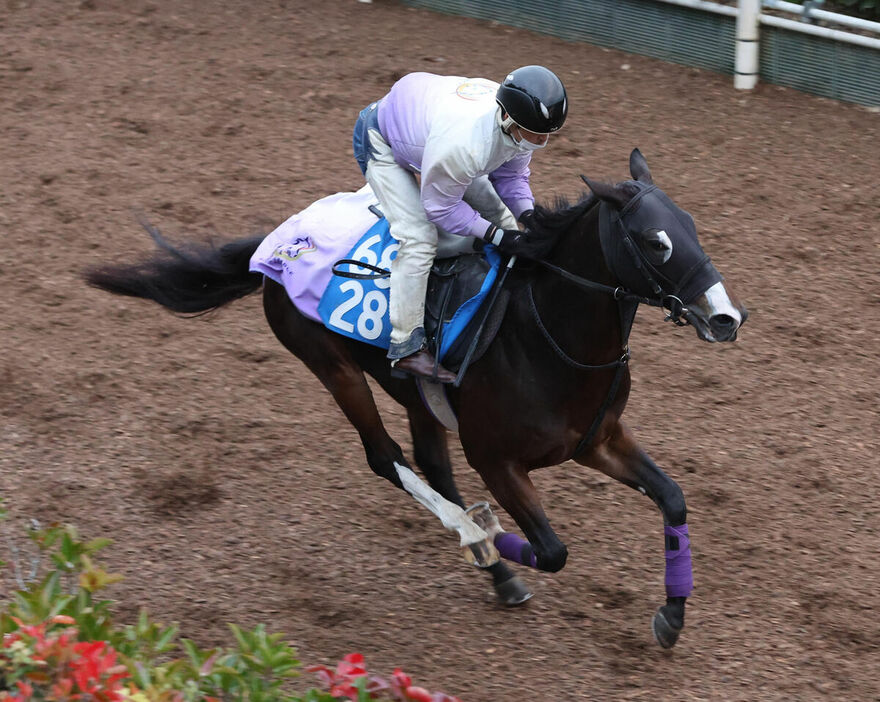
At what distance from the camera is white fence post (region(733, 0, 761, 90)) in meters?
8.82

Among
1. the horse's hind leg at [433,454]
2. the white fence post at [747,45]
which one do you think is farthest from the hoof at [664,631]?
the white fence post at [747,45]

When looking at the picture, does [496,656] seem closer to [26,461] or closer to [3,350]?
[26,461]

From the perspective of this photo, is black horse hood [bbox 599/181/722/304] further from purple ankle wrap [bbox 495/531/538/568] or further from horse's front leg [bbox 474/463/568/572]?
purple ankle wrap [bbox 495/531/538/568]

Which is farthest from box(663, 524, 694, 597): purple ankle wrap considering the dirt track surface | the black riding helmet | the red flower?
the red flower

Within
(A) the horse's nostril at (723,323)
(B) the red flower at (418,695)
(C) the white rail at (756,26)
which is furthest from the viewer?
(C) the white rail at (756,26)

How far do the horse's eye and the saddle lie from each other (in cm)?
74

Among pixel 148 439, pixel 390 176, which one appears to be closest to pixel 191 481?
pixel 148 439

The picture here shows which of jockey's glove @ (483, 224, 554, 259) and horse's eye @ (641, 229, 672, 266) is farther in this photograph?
jockey's glove @ (483, 224, 554, 259)

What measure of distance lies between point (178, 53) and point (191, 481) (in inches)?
214

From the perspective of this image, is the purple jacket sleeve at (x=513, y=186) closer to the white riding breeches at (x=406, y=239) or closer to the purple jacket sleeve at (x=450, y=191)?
the white riding breeches at (x=406, y=239)

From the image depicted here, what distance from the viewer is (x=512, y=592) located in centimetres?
473

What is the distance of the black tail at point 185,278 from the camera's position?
5445mm

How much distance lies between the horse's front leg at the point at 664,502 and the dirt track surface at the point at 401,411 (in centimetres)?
15

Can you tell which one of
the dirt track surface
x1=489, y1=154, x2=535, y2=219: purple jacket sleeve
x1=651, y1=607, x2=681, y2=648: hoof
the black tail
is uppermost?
x1=489, y1=154, x2=535, y2=219: purple jacket sleeve
